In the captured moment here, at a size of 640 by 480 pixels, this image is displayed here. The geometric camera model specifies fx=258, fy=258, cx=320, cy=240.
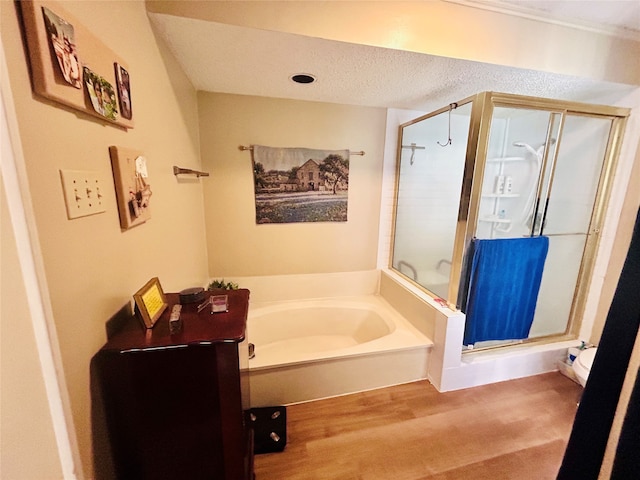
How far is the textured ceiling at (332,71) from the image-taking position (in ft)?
4.22

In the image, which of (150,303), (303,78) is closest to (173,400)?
(150,303)

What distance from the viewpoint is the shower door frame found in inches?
61.9

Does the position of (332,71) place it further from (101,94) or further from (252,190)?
(101,94)

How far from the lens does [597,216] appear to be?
1.98 m

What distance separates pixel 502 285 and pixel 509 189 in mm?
1156

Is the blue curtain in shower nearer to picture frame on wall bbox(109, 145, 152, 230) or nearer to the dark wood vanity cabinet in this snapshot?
the dark wood vanity cabinet

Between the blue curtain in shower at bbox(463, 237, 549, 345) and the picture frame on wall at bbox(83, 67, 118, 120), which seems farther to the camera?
the blue curtain in shower at bbox(463, 237, 549, 345)

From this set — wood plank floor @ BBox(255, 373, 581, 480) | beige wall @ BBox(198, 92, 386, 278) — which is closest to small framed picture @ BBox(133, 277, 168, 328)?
wood plank floor @ BBox(255, 373, 581, 480)

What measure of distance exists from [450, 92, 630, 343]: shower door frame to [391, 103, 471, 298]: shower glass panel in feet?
1.26

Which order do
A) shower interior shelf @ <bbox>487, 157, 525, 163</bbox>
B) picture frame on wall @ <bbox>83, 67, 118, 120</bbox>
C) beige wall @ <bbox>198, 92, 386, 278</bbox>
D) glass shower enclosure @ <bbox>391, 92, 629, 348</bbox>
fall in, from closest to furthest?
picture frame on wall @ <bbox>83, 67, 118, 120</bbox> → glass shower enclosure @ <bbox>391, 92, 629, 348</bbox> → beige wall @ <bbox>198, 92, 386, 278</bbox> → shower interior shelf @ <bbox>487, 157, 525, 163</bbox>

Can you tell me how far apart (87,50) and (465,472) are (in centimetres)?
224

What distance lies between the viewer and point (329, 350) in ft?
6.77

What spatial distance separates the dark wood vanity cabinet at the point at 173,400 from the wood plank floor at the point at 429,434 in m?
0.64

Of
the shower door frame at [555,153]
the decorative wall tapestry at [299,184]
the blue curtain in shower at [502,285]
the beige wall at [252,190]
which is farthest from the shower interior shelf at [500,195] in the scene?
the decorative wall tapestry at [299,184]
